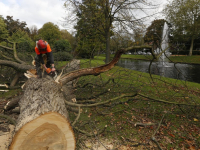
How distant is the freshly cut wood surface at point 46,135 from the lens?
A: 1.48 metres


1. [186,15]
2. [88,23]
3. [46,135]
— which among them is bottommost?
[46,135]

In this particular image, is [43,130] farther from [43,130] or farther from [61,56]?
[61,56]

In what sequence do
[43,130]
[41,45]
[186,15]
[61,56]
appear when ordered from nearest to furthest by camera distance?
1. [43,130]
2. [41,45]
3. [61,56]
4. [186,15]

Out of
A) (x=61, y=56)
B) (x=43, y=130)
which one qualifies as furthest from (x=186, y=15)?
(x=43, y=130)

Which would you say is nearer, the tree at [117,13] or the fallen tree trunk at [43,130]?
the fallen tree trunk at [43,130]

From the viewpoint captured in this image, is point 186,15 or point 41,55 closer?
point 41,55

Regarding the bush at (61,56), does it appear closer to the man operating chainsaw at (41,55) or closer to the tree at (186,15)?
the man operating chainsaw at (41,55)

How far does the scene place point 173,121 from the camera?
3.36 m

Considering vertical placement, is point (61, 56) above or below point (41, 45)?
below

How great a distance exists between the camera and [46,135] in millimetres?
1570

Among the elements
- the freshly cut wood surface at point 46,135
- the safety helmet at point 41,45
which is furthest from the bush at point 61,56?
the freshly cut wood surface at point 46,135

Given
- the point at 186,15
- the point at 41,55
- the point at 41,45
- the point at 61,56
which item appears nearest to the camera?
the point at 41,45

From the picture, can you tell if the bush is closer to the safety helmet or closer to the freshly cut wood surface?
the safety helmet

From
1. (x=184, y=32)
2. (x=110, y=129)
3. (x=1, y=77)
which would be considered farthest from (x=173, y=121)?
(x=184, y=32)
